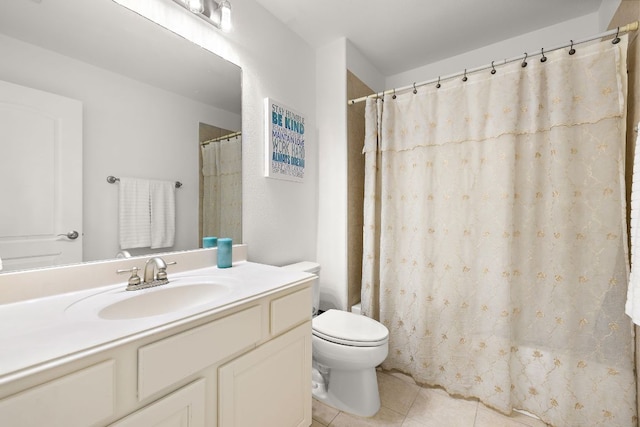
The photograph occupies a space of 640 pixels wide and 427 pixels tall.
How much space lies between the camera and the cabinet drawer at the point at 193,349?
673mm

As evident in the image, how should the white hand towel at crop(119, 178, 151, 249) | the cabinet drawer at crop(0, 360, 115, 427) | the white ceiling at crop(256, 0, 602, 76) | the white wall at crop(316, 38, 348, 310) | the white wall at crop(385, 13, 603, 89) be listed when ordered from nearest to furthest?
the cabinet drawer at crop(0, 360, 115, 427) < the white hand towel at crop(119, 178, 151, 249) < the white ceiling at crop(256, 0, 602, 76) < the white wall at crop(385, 13, 603, 89) < the white wall at crop(316, 38, 348, 310)

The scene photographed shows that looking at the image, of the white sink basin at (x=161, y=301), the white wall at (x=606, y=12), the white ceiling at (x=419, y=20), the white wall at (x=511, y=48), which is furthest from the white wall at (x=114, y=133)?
the white wall at (x=606, y=12)

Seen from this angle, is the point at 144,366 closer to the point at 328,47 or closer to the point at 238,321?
Answer: the point at 238,321

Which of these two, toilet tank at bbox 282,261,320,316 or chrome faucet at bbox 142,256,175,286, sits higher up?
chrome faucet at bbox 142,256,175,286

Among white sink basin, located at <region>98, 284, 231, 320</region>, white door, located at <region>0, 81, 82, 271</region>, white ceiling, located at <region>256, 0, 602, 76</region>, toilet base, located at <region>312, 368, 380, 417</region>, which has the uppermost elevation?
white ceiling, located at <region>256, 0, 602, 76</region>

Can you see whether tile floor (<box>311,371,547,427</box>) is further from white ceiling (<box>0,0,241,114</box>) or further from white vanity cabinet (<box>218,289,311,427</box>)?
white ceiling (<box>0,0,241,114</box>)

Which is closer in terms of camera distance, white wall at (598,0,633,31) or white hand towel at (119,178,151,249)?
white hand towel at (119,178,151,249)

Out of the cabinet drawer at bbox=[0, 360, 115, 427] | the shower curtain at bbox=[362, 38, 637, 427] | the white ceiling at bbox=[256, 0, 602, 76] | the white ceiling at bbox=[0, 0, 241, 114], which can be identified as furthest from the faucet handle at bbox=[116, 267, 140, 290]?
the white ceiling at bbox=[256, 0, 602, 76]

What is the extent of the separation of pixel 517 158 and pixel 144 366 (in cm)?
190

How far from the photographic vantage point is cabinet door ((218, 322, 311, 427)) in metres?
0.87

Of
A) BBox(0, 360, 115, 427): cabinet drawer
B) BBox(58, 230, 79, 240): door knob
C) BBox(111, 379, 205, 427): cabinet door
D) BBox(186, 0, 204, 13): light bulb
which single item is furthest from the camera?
BBox(186, 0, 204, 13): light bulb

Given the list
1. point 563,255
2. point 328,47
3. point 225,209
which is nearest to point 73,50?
point 225,209

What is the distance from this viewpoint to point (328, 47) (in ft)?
6.69

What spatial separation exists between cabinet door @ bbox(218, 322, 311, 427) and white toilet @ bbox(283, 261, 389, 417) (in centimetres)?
28
